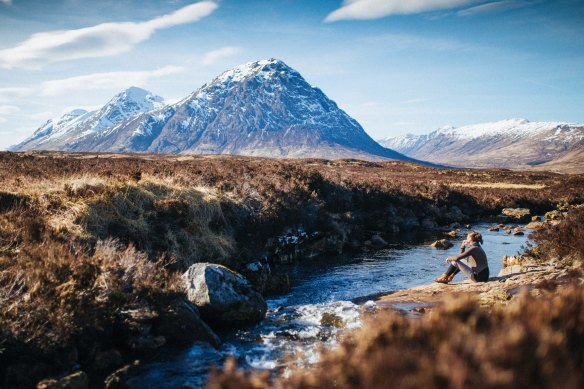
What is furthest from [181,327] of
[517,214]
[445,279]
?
[517,214]

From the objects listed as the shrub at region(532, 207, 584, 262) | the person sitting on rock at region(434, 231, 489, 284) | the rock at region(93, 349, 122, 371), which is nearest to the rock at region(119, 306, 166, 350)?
the rock at region(93, 349, 122, 371)

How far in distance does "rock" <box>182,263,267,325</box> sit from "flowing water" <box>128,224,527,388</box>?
1.44 feet

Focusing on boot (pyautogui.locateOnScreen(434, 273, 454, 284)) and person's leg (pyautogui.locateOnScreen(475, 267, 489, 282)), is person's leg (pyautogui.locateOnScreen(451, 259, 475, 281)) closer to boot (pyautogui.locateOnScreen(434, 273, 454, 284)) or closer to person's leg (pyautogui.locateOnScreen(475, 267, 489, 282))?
person's leg (pyautogui.locateOnScreen(475, 267, 489, 282))

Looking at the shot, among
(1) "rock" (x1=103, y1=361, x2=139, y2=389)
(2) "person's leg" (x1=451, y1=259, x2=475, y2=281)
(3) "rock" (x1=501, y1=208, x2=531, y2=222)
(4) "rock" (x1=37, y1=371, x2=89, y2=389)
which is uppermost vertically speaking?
(4) "rock" (x1=37, y1=371, x2=89, y2=389)

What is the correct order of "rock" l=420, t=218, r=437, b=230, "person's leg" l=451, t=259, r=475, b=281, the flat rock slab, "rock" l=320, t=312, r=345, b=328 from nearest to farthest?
1. "rock" l=320, t=312, r=345, b=328
2. the flat rock slab
3. "person's leg" l=451, t=259, r=475, b=281
4. "rock" l=420, t=218, r=437, b=230

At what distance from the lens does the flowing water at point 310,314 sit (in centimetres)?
758

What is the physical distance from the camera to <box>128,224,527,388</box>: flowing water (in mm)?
7582

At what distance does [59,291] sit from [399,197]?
26330 millimetres

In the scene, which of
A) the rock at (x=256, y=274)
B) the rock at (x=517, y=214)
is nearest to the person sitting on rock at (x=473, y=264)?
the rock at (x=256, y=274)

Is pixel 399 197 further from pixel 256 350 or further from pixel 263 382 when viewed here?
pixel 263 382

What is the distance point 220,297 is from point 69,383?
434cm

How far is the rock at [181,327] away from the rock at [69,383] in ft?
7.35

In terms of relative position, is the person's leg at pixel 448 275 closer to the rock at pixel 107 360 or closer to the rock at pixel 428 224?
the rock at pixel 107 360

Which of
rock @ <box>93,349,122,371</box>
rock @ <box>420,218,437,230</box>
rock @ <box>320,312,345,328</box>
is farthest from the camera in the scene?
rock @ <box>420,218,437,230</box>
